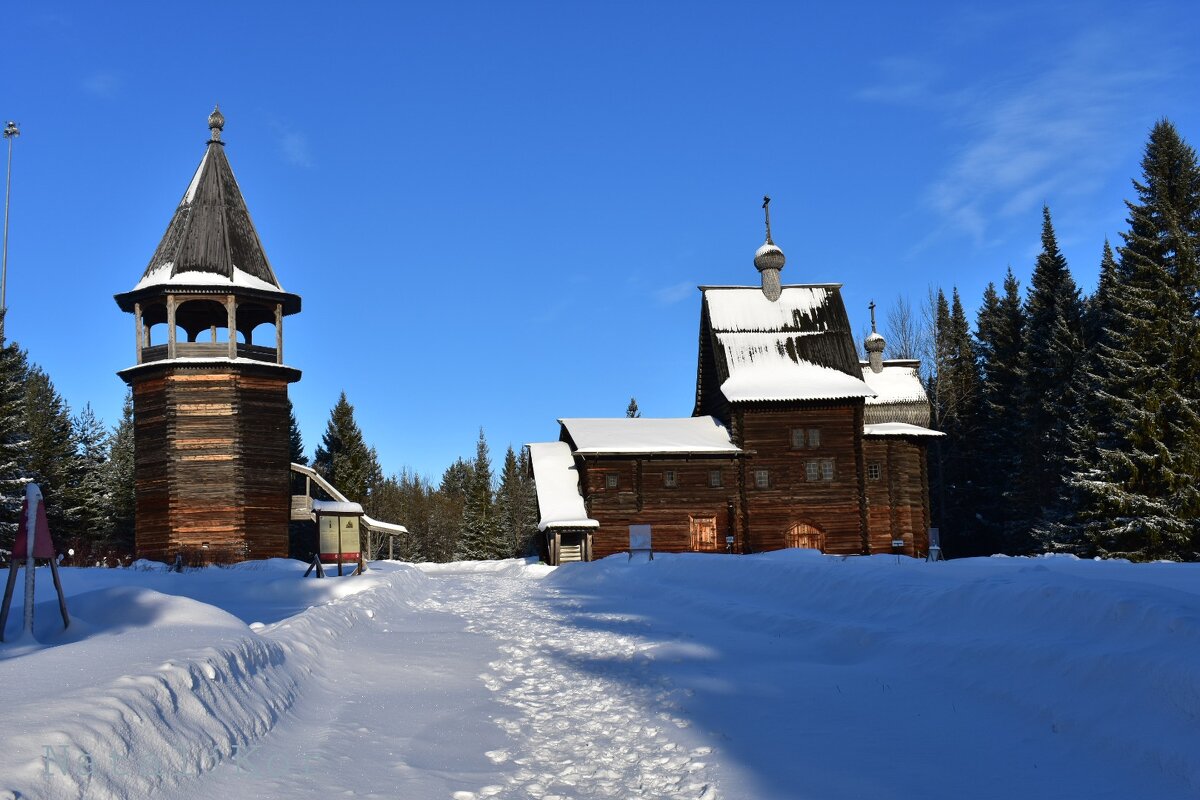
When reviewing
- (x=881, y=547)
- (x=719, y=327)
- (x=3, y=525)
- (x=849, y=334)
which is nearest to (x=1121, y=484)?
(x=881, y=547)

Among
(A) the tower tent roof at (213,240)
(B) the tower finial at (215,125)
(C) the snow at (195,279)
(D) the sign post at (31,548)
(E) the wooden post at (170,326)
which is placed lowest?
(D) the sign post at (31,548)

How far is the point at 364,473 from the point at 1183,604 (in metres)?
63.5

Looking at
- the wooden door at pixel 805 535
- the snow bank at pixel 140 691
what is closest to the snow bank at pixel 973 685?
the snow bank at pixel 140 691

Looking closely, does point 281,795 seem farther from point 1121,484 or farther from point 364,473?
point 364,473

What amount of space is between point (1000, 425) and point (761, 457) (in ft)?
61.1

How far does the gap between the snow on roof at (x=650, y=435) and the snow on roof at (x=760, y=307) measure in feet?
16.1

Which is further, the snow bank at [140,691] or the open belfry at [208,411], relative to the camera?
the open belfry at [208,411]

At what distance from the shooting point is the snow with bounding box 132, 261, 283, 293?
1388 inches

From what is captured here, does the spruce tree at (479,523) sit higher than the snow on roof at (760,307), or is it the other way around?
the snow on roof at (760,307)

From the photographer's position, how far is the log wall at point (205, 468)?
113 ft

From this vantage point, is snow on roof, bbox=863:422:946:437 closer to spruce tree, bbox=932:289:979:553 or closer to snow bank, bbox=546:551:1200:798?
spruce tree, bbox=932:289:979:553

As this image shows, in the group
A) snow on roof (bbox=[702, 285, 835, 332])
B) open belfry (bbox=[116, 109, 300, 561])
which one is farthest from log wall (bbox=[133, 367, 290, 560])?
snow on roof (bbox=[702, 285, 835, 332])

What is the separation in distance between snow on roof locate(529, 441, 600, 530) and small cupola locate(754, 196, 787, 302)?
12.4 metres

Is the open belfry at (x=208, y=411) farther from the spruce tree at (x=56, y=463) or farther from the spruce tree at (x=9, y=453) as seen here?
the spruce tree at (x=56, y=463)
